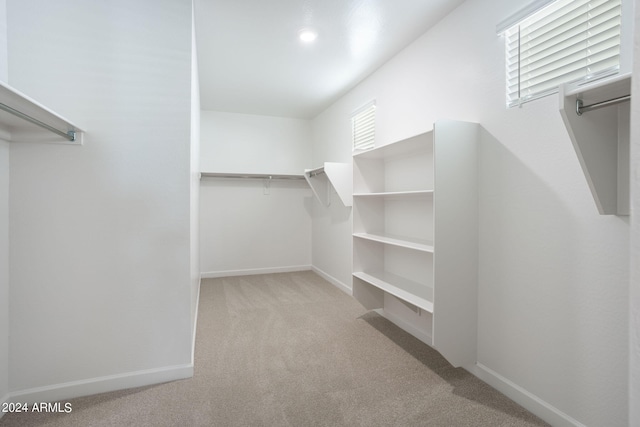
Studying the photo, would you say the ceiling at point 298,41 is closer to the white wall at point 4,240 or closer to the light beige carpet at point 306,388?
the white wall at point 4,240

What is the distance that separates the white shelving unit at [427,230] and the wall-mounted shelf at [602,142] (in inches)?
29.9

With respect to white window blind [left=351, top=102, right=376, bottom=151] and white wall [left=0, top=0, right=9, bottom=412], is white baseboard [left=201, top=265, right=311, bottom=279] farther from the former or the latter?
white wall [left=0, top=0, right=9, bottom=412]

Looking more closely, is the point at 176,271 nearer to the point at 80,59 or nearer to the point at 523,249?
the point at 80,59

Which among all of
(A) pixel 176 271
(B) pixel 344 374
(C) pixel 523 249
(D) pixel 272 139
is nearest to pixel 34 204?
(A) pixel 176 271

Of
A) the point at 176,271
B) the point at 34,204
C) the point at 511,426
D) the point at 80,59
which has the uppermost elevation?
the point at 80,59

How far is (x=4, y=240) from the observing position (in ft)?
5.90

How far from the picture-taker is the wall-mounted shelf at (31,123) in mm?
1384

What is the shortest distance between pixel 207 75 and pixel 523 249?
11.2 feet

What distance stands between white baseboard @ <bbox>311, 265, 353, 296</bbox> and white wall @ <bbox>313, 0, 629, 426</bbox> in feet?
6.66

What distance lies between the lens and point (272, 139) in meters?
5.29


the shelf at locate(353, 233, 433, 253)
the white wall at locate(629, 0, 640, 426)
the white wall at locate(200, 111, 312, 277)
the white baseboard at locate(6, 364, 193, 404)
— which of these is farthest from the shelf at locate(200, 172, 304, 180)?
the white wall at locate(629, 0, 640, 426)

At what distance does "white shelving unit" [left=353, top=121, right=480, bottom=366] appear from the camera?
81.9 inches

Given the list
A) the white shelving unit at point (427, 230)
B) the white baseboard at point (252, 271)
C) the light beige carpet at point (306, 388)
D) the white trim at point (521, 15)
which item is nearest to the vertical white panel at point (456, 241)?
the white shelving unit at point (427, 230)

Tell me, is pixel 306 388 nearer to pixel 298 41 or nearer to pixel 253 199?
pixel 298 41
